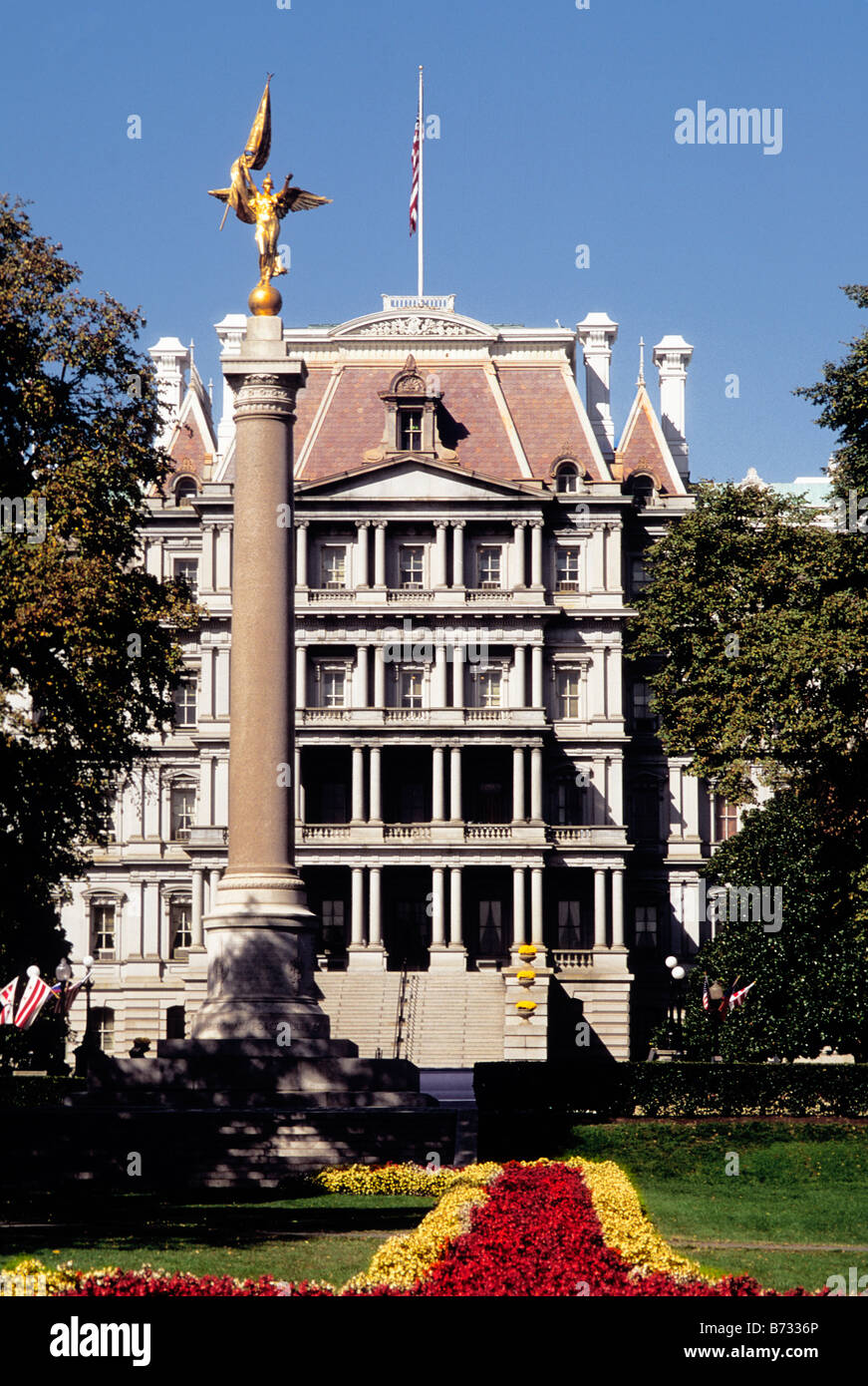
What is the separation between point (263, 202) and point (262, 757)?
445 inches

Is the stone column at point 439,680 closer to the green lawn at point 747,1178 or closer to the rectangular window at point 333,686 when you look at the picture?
the rectangular window at point 333,686

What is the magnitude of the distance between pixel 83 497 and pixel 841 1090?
18.8 m

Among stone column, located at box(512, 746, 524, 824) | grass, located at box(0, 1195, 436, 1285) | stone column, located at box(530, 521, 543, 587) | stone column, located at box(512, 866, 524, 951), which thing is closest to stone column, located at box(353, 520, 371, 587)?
stone column, located at box(530, 521, 543, 587)

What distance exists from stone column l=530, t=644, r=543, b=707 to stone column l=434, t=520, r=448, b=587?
164 inches

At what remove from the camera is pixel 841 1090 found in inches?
1513

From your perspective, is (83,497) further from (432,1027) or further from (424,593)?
(424,593)

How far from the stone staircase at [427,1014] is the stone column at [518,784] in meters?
5.98

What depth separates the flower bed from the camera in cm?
1519

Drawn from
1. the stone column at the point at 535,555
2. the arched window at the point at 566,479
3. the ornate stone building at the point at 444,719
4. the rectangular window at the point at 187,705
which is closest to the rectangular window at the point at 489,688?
the ornate stone building at the point at 444,719

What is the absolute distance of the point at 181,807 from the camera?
245ft

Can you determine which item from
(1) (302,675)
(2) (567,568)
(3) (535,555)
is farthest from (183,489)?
(2) (567,568)

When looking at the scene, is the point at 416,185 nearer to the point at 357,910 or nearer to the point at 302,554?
the point at 302,554

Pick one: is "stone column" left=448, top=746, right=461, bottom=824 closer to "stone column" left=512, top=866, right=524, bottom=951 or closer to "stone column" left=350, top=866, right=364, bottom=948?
"stone column" left=512, top=866, right=524, bottom=951

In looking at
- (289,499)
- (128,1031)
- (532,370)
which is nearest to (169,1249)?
(289,499)
